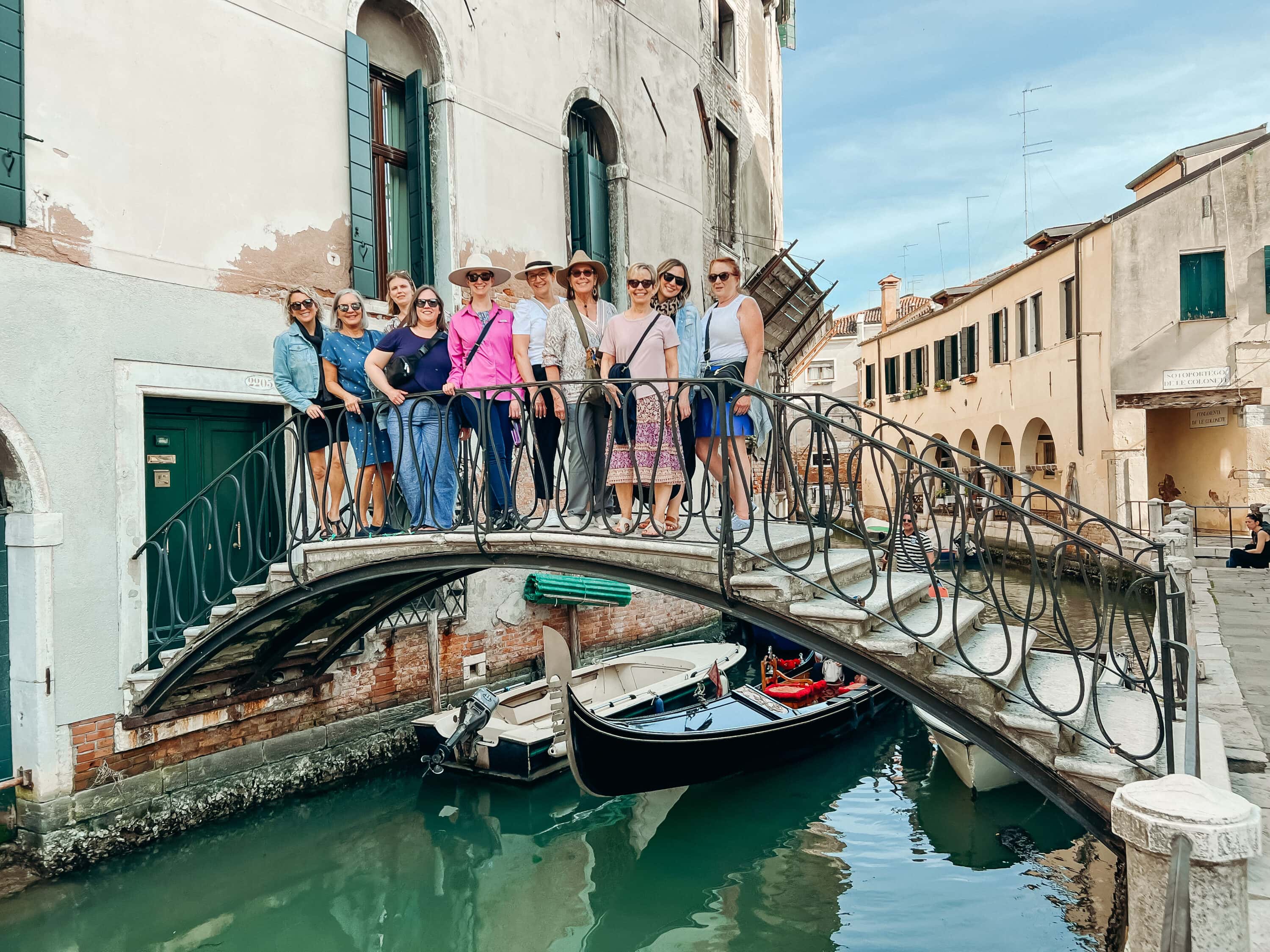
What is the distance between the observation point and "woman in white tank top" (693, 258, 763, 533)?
3969mm

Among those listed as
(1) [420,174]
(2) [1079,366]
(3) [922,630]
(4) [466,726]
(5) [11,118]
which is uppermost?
(1) [420,174]

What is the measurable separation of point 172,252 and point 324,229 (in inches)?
46.4

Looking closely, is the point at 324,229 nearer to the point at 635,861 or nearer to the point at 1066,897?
the point at 635,861

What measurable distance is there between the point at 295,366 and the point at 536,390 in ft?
5.47

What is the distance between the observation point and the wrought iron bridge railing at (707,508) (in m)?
3.33

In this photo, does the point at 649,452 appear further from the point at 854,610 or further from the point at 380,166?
the point at 380,166

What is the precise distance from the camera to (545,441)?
475 centimetres

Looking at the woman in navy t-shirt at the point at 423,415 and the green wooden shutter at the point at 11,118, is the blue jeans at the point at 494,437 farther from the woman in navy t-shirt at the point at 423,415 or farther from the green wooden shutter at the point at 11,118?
the green wooden shutter at the point at 11,118

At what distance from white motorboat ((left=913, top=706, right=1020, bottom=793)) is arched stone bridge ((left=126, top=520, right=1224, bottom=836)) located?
1735 mm

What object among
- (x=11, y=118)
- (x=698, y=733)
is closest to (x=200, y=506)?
(x=11, y=118)

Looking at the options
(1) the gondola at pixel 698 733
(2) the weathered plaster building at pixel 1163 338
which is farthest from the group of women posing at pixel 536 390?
(2) the weathered plaster building at pixel 1163 338

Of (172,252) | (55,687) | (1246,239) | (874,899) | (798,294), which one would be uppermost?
(1246,239)

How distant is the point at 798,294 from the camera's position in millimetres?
13609

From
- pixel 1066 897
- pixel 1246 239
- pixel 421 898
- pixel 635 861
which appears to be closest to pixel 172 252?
pixel 421 898
